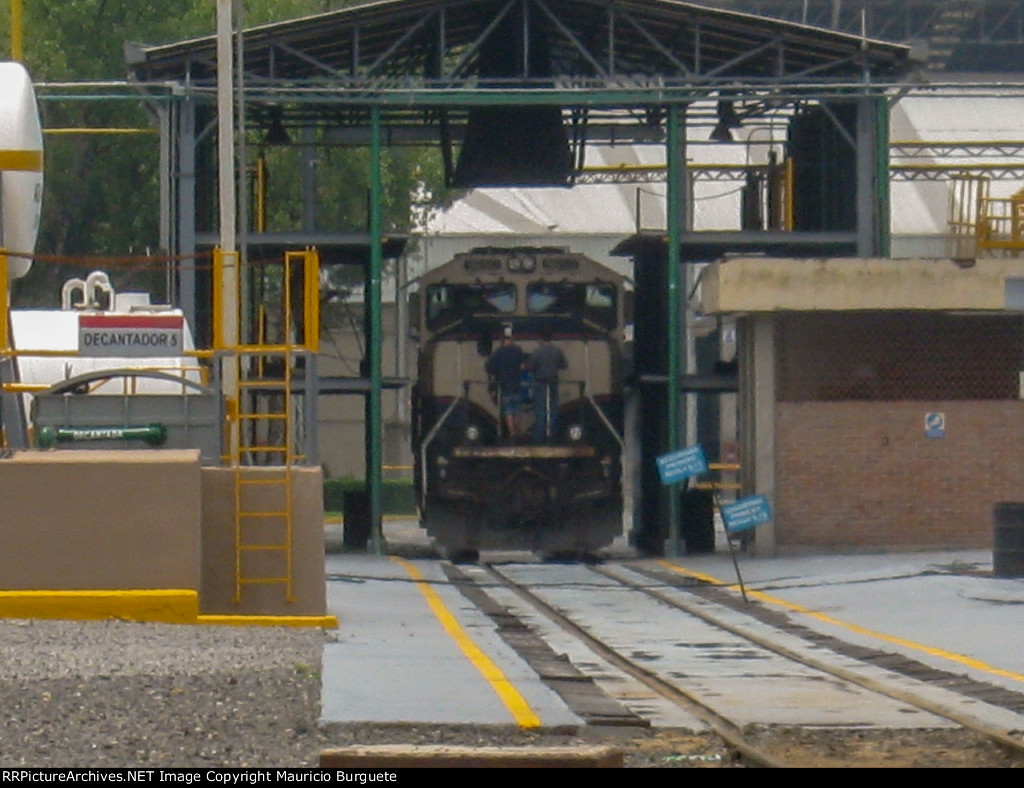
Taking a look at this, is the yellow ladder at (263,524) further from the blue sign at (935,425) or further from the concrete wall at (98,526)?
the blue sign at (935,425)

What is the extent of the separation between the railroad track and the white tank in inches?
234

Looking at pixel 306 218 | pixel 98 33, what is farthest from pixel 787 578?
pixel 98 33

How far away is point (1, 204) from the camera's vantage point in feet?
61.7

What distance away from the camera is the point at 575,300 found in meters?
28.1

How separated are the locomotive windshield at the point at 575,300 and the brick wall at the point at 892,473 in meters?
2.89

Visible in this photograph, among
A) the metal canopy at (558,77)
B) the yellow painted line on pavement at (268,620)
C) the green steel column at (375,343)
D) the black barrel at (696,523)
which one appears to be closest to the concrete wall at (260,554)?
the yellow painted line on pavement at (268,620)

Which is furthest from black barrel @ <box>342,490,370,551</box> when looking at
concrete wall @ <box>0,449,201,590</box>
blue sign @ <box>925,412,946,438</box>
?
concrete wall @ <box>0,449,201,590</box>

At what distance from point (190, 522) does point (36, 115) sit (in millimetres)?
5557

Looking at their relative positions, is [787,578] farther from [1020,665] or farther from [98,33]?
[98,33]

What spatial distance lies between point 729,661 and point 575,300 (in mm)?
13207

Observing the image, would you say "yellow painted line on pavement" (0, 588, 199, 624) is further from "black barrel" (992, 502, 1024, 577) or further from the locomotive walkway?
"black barrel" (992, 502, 1024, 577)

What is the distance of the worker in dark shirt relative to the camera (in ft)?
89.5

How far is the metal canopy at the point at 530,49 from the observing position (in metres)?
28.6

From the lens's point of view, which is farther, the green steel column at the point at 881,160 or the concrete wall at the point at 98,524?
the green steel column at the point at 881,160
